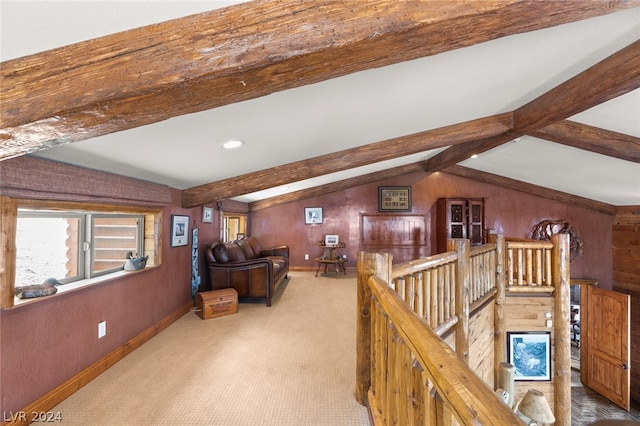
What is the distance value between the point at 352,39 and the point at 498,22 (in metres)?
0.68

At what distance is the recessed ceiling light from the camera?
7.72ft

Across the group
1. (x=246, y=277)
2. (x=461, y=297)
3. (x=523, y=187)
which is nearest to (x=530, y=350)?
(x=461, y=297)

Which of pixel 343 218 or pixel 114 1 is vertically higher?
pixel 114 1

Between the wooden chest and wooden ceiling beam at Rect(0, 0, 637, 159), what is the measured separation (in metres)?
2.79

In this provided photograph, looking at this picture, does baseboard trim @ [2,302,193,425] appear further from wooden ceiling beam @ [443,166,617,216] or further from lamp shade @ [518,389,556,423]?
wooden ceiling beam @ [443,166,617,216]

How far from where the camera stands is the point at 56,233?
2242 millimetres

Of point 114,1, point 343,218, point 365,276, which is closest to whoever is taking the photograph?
point 114,1

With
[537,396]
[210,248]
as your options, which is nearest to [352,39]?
[210,248]

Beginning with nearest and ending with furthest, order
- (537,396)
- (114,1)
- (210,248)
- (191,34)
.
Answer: (114,1), (191,34), (537,396), (210,248)

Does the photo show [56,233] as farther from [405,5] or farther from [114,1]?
[405,5]

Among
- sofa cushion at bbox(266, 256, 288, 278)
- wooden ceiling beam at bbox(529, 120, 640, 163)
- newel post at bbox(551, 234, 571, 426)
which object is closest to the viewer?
wooden ceiling beam at bbox(529, 120, 640, 163)

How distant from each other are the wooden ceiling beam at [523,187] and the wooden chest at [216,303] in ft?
18.5

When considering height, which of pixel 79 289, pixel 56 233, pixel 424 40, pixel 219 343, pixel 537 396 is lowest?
pixel 537 396

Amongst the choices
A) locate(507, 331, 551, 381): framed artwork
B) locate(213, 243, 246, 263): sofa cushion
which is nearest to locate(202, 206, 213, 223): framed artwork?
locate(213, 243, 246, 263): sofa cushion
